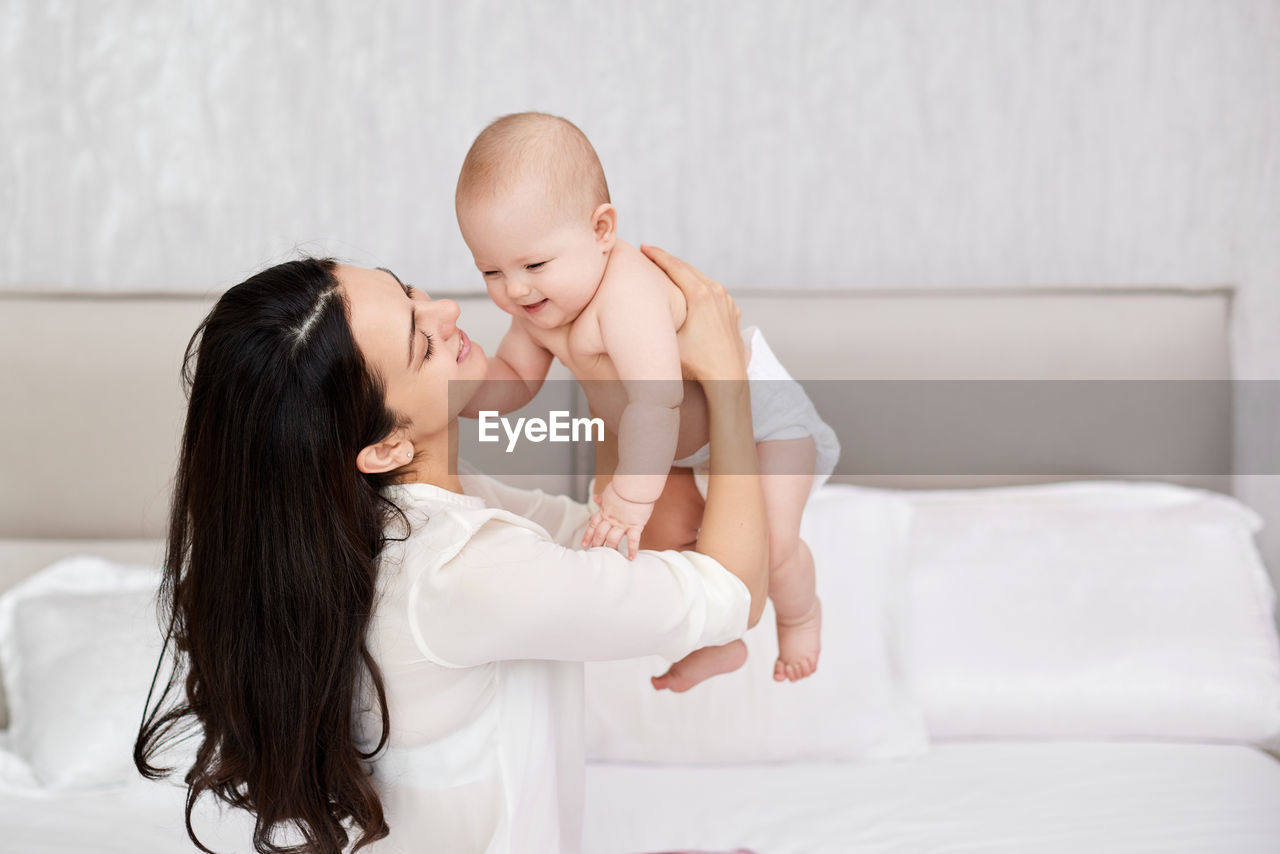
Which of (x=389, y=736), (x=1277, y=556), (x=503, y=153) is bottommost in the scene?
(x=1277, y=556)

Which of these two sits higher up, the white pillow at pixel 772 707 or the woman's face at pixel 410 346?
the woman's face at pixel 410 346

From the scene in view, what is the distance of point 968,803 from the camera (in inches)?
64.2

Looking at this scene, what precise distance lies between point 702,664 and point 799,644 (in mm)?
181

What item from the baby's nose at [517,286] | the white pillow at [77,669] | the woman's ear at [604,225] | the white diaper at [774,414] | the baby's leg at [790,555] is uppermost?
the woman's ear at [604,225]

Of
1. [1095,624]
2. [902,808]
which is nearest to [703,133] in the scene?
[1095,624]

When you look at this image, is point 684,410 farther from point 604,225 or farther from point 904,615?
point 904,615

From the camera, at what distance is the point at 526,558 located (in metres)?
1.05

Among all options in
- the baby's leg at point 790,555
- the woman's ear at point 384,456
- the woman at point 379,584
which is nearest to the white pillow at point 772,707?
the baby's leg at point 790,555

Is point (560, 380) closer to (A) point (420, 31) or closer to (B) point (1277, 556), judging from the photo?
(A) point (420, 31)

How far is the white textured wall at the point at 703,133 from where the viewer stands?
7.25ft

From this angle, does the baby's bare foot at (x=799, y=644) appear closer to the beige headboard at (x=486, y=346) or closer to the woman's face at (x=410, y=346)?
the woman's face at (x=410, y=346)

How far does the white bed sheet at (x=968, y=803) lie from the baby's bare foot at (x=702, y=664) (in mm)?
358

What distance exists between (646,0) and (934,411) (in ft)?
3.63

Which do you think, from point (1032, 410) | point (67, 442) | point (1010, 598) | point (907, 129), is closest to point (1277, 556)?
point (1032, 410)
